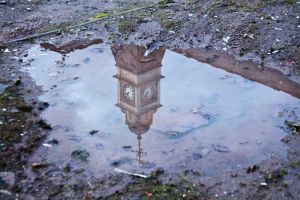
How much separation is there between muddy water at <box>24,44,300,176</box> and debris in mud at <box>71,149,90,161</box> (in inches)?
0.7

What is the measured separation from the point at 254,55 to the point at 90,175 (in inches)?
118

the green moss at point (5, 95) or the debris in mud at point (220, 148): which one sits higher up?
the green moss at point (5, 95)

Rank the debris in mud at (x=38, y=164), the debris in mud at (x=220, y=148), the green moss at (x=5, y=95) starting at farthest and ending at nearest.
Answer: the green moss at (x=5, y=95), the debris in mud at (x=220, y=148), the debris in mud at (x=38, y=164)

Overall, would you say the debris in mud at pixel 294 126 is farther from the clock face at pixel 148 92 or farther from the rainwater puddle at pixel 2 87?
the rainwater puddle at pixel 2 87

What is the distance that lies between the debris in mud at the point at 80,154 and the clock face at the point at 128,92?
1001 mm

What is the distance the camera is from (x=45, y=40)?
20.6ft

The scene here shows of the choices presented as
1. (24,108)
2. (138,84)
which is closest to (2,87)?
(24,108)

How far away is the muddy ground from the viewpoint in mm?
3607

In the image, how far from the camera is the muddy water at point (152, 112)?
4.05 metres

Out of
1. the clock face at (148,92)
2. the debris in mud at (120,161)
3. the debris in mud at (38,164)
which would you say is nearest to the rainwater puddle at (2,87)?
the debris in mud at (38,164)

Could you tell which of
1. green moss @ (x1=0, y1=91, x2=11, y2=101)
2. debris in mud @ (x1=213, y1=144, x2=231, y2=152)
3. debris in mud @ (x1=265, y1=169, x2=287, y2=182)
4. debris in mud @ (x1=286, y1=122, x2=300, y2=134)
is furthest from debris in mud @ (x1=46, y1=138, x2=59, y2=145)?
debris in mud @ (x1=286, y1=122, x2=300, y2=134)

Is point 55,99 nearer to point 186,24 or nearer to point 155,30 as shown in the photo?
point 155,30

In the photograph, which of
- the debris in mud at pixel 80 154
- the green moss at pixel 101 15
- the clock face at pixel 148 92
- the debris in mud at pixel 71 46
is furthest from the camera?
the green moss at pixel 101 15

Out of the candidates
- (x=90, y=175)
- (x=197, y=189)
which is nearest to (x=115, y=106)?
(x=90, y=175)
